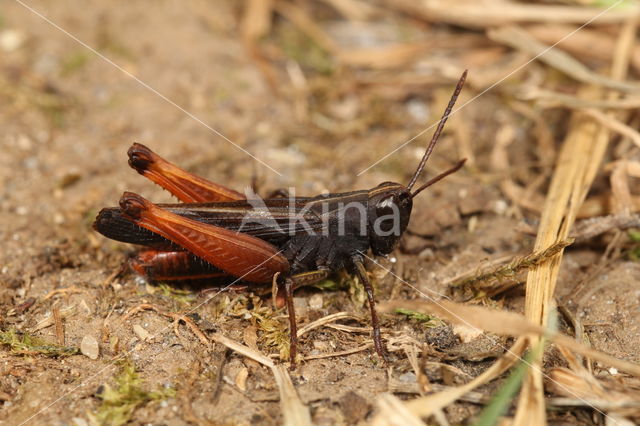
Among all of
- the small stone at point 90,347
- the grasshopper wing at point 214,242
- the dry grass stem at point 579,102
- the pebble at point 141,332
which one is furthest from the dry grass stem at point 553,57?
the small stone at point 90,347

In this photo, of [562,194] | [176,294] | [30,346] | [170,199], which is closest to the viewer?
[30,346]

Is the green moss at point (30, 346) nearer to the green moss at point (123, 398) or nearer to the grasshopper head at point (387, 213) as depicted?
the green moss at point (123, 398)

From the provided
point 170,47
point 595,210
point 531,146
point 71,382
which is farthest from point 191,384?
point 170,47

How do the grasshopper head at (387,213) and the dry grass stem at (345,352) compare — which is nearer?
the dry grass stem at (345,352)

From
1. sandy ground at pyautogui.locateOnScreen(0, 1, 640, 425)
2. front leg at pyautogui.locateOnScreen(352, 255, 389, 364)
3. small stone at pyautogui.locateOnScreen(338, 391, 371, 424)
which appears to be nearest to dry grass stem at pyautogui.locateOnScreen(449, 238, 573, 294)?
sandy ground at pyautogui.locateOnScreen(0, 1, 640, 425)

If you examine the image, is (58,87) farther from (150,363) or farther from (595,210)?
(595,210)

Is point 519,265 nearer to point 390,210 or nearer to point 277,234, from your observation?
point 390,210

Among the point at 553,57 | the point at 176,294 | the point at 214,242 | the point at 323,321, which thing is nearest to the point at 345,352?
the point at 323,321
